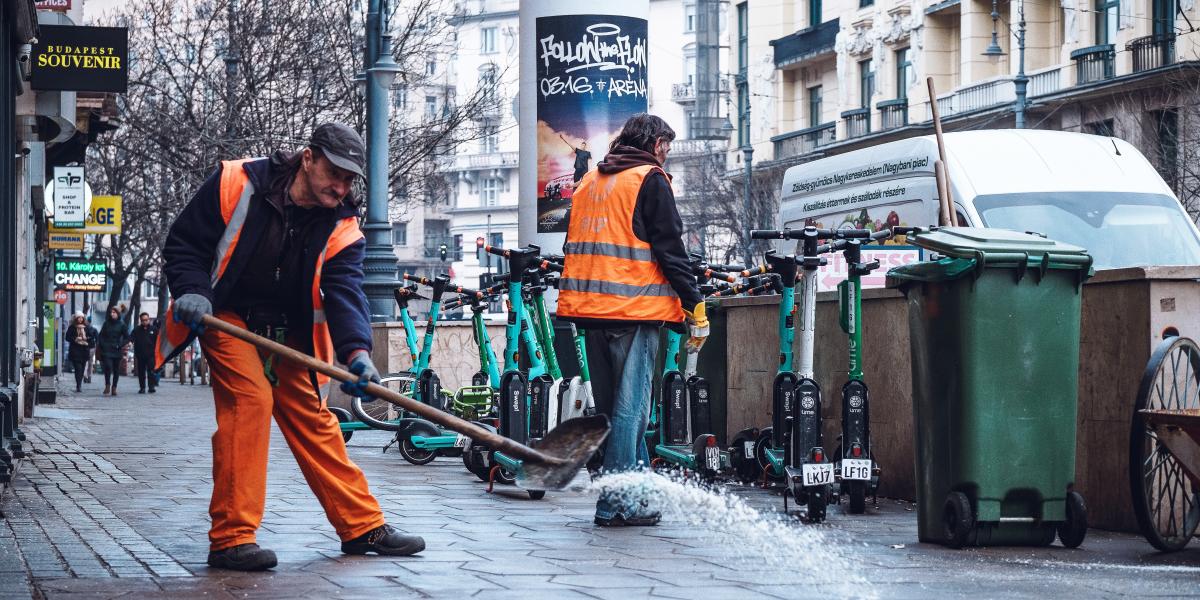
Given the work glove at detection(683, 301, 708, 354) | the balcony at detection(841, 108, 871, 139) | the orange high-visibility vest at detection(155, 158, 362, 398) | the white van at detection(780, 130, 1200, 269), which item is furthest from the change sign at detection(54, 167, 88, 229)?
the balcony at detection(841, 108, 871, 139)

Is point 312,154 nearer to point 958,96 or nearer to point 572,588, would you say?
point 572,588

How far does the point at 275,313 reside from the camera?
673cm

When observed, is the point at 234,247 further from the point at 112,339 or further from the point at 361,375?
the point at 112,339

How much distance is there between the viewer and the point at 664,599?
5660mm

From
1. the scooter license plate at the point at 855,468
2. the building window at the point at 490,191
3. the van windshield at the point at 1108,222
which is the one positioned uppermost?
the building window at the point at 490,191

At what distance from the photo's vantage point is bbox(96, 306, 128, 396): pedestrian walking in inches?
1324

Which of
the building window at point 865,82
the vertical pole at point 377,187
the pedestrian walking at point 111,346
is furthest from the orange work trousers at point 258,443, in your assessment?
the building window at point 865,82

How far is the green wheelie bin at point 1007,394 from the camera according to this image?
7176 millimetres

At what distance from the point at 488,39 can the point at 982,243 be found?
371 ft

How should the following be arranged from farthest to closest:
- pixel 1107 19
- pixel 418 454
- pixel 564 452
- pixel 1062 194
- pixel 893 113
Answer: pixel 893 113 → pixel 1107 19 → pixel 1062 194 → pixel 418 454 → pixel 564 452

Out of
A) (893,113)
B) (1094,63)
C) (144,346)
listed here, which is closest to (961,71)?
(893,113)

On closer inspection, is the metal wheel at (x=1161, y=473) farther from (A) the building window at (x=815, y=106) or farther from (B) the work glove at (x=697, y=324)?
(A) the building window at (x=815, y=106)

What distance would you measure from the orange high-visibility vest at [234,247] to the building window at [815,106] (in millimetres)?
53471

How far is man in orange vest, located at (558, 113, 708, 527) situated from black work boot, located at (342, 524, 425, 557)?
4.67ft
